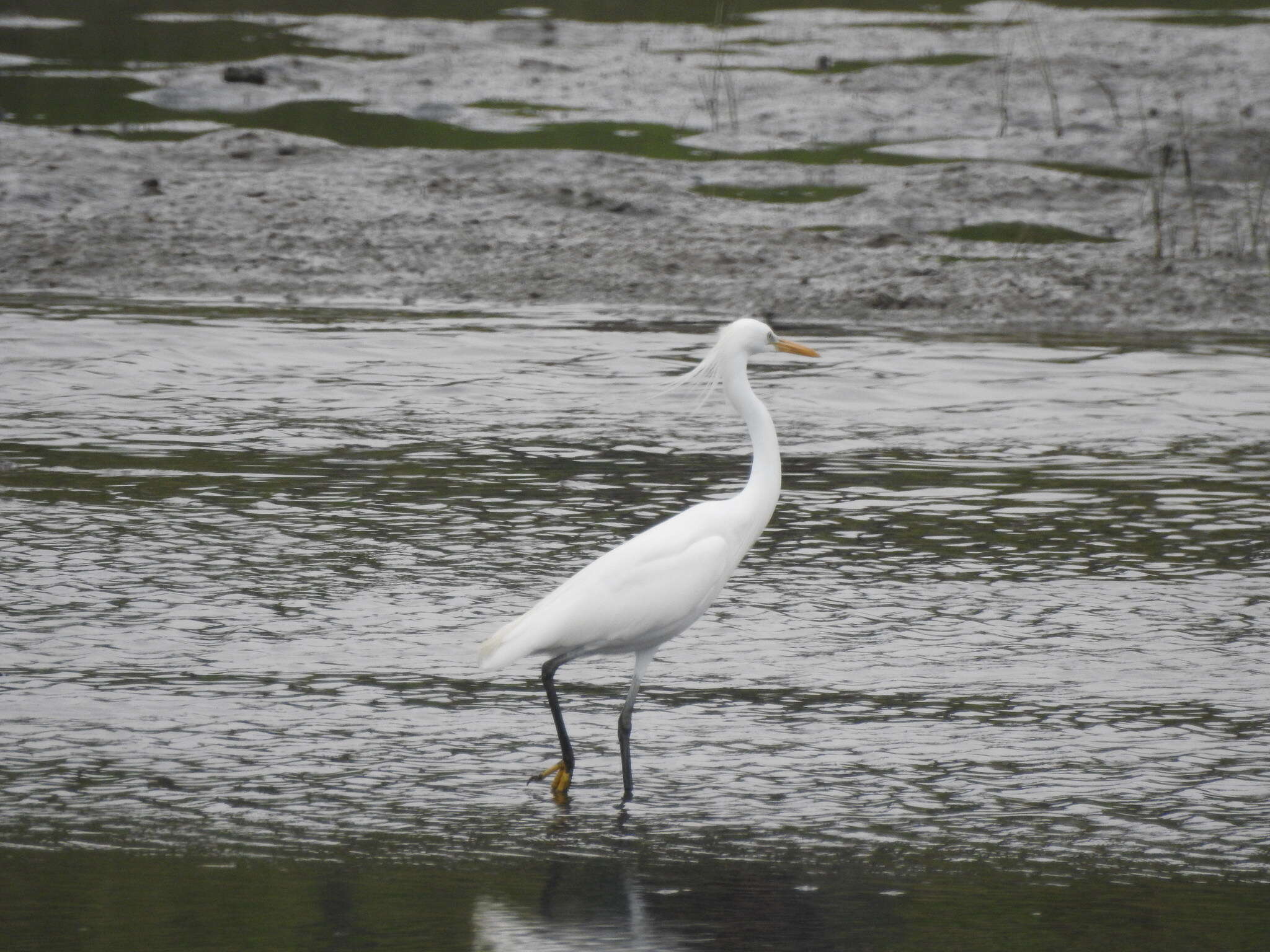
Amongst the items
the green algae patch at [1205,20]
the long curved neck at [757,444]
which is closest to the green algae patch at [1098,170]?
the green algae patch at [1205,20]

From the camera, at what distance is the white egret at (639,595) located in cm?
562

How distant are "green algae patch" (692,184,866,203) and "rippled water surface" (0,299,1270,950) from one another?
4993 mm

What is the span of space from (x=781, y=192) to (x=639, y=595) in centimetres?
1170

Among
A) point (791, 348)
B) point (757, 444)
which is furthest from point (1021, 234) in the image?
point (757, 444)

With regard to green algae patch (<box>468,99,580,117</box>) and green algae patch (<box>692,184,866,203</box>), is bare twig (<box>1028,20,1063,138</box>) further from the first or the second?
green algae patch (<box>468,99,580,117</box>)

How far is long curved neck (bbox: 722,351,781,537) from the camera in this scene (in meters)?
6.14

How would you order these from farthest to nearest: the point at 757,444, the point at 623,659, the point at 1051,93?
the point at 1051,93
the point at 623,659
the point at 757,444

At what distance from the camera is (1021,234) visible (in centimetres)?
1543

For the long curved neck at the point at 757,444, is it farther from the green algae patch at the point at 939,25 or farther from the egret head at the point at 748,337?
the green algae patch at the point at 939,25

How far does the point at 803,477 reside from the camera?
9.40 m

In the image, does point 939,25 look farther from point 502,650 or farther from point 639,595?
point 502,650

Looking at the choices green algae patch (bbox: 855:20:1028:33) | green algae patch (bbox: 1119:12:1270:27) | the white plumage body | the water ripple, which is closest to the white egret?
the white plumage body

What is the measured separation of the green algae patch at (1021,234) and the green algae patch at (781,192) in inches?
57.4

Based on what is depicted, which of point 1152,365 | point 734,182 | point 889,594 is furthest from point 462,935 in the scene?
point 734,182
